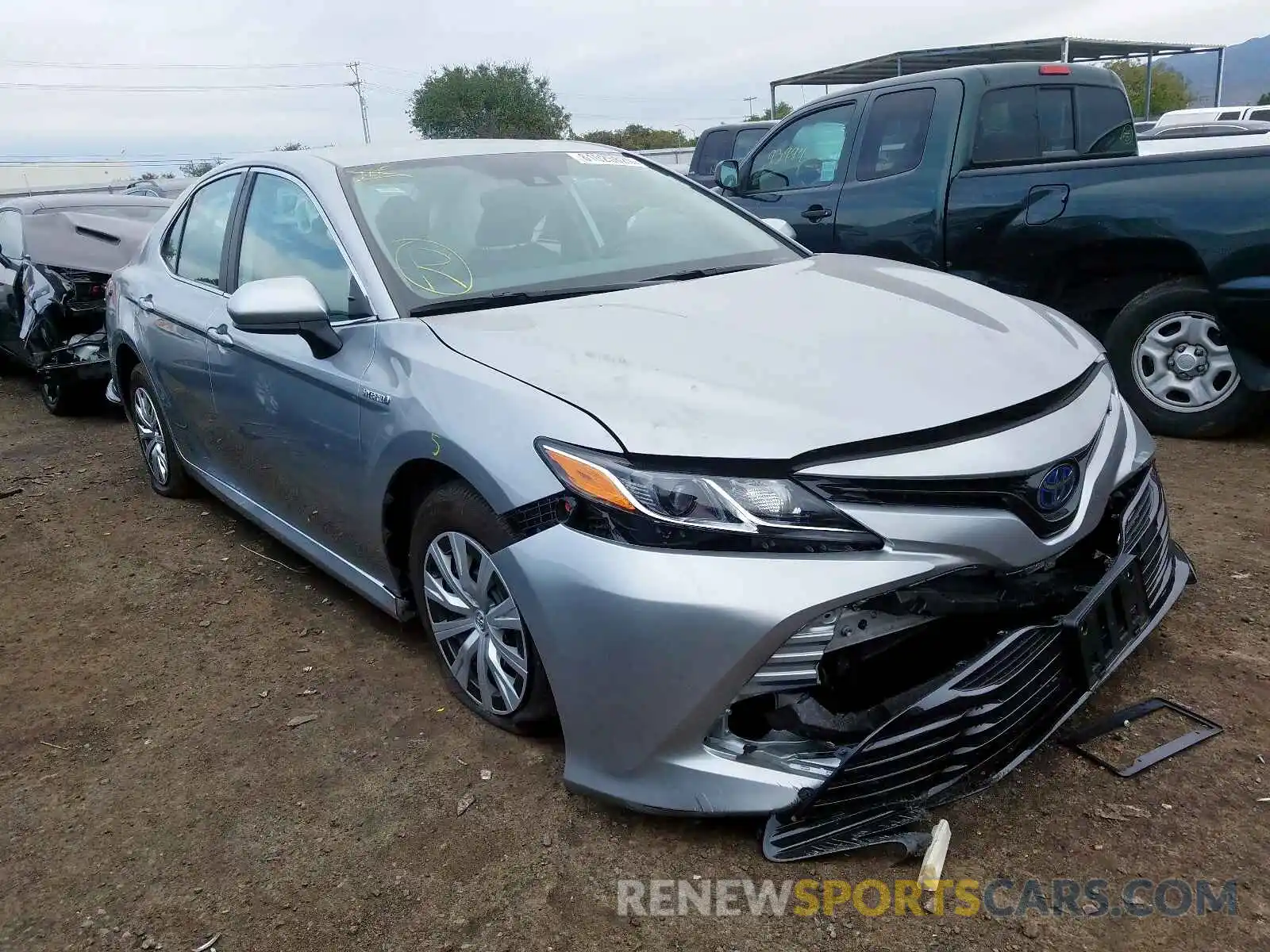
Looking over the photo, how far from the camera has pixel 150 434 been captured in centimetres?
511

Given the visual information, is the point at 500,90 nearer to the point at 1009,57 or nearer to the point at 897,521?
the point at 1009,57

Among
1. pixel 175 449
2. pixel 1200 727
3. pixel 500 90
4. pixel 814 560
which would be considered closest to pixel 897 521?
pixel 814 560

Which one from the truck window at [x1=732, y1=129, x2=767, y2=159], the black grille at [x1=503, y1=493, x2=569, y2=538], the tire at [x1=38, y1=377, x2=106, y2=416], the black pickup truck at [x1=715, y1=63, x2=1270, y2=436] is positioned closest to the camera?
the black grille at [x1=503, y1=493, x2=569, y2=538]

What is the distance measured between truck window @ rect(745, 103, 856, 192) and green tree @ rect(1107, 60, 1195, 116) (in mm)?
33158

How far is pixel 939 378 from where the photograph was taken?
2.29 meters

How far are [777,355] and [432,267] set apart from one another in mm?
1178

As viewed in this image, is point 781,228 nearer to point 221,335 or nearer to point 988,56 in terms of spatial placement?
point 221,335

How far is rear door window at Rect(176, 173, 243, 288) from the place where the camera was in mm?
4023

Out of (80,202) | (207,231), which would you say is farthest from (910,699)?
(80,202)

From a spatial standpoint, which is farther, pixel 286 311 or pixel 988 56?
pixel 988 56

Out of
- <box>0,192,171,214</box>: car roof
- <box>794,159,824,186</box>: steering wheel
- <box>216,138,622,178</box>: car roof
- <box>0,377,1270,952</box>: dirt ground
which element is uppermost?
<box>216,138,622,178</box>: car roof

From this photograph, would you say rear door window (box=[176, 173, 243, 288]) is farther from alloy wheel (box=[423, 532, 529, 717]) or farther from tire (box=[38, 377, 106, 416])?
tire (box=[38, 377, 106, 416])

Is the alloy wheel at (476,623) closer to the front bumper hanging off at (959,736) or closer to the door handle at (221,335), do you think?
the front bumper hanging off at (959,736)

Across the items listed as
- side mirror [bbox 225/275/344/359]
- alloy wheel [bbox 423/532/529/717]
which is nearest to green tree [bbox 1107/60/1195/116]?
side mirror [bbox 225/275/344/359]
